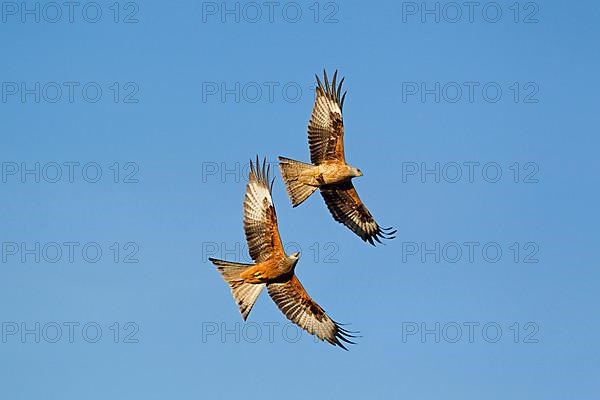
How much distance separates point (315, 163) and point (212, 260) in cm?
393

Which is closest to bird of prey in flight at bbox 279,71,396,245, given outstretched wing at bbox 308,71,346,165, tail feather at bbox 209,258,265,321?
outstretched wing at bbox 308,71,346,165

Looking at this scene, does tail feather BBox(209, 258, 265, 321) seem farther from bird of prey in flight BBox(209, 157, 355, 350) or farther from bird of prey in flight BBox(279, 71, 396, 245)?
bird of prey in flight BBox(279, 71, 396, 245)

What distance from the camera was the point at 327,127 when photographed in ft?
85.9

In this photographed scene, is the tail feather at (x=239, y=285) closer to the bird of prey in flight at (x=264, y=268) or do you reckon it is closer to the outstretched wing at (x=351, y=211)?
the bird of prey in flight at (x=264, y=268)

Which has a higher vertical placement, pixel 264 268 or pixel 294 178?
pixel 294 178

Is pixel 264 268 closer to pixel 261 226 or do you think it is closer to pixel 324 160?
pixel 261 226

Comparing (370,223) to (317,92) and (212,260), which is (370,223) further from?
(212,260)

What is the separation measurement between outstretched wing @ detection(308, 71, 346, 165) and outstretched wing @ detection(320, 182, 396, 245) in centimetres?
113

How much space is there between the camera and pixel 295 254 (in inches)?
941

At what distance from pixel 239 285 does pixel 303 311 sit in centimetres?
218

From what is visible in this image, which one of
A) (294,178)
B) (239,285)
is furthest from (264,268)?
(294,178)

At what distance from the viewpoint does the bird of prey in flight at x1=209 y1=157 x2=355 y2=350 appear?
23.4 meters

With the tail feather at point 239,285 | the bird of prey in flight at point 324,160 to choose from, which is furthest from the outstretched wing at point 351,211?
the tail feather at point 239,285

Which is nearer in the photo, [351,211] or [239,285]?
[239,285]
